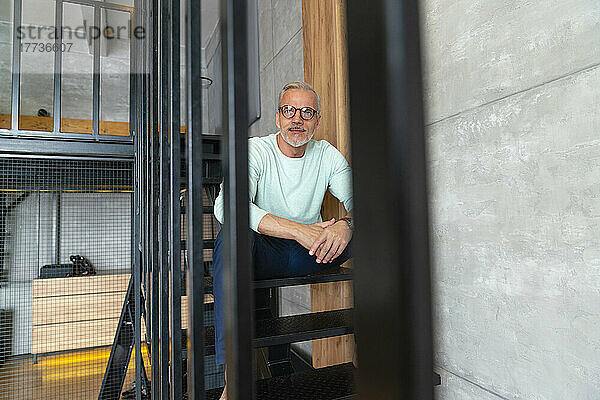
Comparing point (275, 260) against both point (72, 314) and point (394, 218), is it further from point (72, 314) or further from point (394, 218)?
point (72, 314)

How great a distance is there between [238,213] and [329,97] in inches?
58.8

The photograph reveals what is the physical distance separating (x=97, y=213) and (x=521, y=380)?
163 inches

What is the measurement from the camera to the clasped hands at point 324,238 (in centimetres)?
133

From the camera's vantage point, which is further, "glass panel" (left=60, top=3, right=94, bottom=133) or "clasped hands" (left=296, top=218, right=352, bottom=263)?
"glass panel" (left=60, top=3, right=94, bottom=133)

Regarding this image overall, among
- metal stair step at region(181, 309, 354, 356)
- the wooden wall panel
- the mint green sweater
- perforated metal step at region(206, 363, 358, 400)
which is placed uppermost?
the mint green sweater

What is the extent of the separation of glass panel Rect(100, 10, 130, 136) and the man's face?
10.0 feet

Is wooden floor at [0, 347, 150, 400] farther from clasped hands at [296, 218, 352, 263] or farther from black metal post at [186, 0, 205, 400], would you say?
black metal post at [186, 0, 205, 400]

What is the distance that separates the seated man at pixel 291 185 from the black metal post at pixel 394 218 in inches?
47.6

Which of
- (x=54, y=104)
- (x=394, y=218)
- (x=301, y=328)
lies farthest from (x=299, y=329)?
(x=54, y=104)

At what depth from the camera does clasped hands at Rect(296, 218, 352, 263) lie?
4.38 feet

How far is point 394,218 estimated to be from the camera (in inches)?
6.5

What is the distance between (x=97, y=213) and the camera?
165 inches

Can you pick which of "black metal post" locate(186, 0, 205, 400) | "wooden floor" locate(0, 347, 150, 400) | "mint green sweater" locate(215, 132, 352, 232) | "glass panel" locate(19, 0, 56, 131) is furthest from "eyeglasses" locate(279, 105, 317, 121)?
"glass panel" locate(19, 0, 56, 131)

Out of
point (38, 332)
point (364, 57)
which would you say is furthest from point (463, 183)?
point (38, 332)
